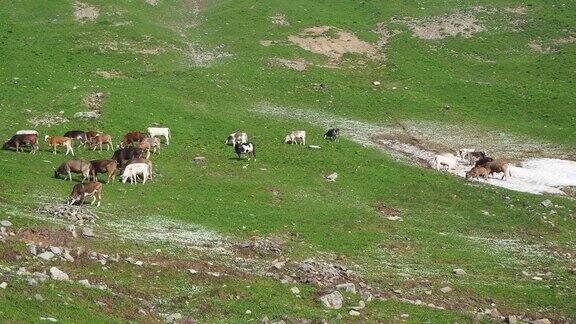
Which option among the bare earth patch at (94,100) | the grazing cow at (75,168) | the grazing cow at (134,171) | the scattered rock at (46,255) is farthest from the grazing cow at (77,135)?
the scattered rock at (46,255)

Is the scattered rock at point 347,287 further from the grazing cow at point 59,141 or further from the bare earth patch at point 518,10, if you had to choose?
the bare earth patch at point 518,10

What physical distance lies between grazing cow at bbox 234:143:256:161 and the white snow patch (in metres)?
10.0

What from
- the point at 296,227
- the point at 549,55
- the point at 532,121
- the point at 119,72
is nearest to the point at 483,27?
the point at 549,55

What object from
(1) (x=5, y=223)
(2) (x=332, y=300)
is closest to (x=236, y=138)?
(1) (x=5, y=223)

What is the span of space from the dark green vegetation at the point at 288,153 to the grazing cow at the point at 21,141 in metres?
1.11

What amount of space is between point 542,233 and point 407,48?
→ 1657 inches

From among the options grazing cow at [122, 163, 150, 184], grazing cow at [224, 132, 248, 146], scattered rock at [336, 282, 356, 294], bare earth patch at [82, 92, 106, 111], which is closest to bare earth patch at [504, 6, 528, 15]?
grazing cow at [224, 132, 248, 146]

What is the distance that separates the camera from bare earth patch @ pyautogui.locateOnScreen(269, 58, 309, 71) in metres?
66.9

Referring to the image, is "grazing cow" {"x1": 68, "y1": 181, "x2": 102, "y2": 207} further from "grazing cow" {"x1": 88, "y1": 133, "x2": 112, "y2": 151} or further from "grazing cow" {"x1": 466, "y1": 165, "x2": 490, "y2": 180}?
"grazing cow" {"x1": 466, "y1": 165, "x2": 490, "y2": 180}

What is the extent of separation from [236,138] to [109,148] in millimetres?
8516

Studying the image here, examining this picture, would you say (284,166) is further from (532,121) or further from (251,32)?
(251,32)

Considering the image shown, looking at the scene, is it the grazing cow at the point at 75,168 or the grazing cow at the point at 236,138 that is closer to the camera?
the grazing cow at the point at 75,168

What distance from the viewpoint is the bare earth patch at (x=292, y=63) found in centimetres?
6694

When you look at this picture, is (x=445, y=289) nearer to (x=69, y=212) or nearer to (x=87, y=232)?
(x=87, y=232)
